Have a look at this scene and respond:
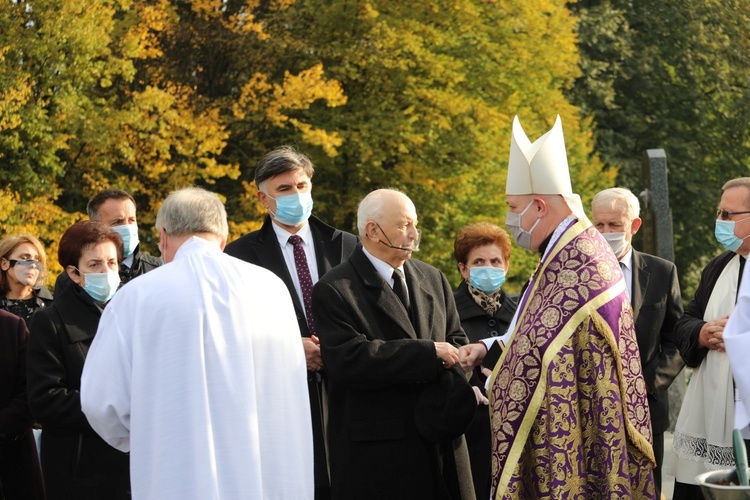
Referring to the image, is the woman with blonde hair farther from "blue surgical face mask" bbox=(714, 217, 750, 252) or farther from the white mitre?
"blue surgical face mask" bbox=(714, 217, 750, 252)

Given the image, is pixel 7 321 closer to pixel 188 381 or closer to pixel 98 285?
pixel 98 285

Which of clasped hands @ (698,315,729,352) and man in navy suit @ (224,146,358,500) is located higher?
man in navy suit @ (224,146,358,500)

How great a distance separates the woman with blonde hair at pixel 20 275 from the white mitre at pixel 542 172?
3547mm

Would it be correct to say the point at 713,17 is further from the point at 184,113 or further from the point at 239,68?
the point at 184,113

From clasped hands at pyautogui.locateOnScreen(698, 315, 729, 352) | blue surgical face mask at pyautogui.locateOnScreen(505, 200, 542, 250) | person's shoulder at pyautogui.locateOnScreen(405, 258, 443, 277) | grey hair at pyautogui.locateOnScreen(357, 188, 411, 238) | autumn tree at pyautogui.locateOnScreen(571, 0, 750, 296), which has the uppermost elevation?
autumn tree at pyautogui.locateOnScreen(571, 0, 750, 296)

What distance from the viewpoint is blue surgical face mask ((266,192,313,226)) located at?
705 cm

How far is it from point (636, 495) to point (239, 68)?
17.8 metres

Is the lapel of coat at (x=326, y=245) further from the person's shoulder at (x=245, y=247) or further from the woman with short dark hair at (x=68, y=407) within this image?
the woman with short dark hair at (x=68, y=407)

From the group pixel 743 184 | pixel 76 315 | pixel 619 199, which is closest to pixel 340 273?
pixel 76 315

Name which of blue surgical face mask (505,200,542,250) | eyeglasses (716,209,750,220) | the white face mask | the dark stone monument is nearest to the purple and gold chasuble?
blue surgical face mask (505,200,542,250)

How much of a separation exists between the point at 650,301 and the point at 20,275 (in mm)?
3987

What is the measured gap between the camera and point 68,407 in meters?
6.06

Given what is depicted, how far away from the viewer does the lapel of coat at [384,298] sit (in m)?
6.09

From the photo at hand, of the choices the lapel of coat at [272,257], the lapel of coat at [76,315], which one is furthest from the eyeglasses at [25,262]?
the lapel of coat at [272,257]
